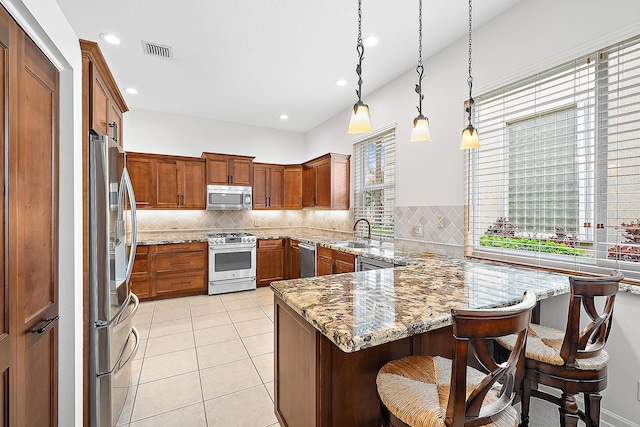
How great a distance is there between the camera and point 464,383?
0.83m

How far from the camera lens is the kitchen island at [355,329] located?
3.61 feet

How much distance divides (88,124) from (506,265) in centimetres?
305

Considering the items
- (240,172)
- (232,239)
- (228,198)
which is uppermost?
(240,172)

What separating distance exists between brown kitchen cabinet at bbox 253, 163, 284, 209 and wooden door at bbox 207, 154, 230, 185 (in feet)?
1.82

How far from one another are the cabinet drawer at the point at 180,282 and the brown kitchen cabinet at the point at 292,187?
6.57 feet

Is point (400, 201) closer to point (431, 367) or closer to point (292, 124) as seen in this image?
point (431, 367)

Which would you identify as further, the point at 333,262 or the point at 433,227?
the point at 333,262

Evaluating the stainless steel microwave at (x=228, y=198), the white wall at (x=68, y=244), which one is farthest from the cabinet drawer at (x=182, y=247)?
the white wall at (x=68, y=244)

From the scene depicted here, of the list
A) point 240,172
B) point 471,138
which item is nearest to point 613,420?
point 471,138

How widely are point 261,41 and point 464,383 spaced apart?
3.12m

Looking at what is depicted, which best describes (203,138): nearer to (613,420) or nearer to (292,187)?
(292,187)

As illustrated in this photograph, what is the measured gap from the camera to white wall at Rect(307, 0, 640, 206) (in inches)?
73.9

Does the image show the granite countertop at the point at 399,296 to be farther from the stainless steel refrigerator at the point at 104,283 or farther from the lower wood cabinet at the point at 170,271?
the lower wood cabinet at the point at 170,271

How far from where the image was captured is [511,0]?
7.36ft
